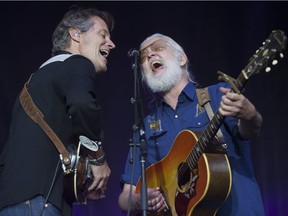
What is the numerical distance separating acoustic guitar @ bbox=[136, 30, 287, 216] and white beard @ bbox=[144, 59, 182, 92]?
65cm

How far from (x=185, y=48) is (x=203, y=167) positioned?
239 centimetres

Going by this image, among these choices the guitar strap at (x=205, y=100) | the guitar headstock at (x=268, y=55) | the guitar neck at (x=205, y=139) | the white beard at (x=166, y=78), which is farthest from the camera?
the white beard at (x=166, y=78)

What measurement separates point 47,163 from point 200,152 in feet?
2.91

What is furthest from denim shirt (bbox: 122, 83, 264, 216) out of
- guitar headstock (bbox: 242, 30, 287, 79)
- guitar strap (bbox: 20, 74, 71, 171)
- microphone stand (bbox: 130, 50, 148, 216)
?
guitar strap (bbox: 20, 74, 71, 171)

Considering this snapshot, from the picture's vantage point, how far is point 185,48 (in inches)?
199

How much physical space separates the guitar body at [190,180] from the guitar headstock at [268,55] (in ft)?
1.95

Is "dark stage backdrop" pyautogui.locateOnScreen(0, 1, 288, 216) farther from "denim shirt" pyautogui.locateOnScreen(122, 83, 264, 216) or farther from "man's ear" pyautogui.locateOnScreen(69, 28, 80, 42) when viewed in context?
"man's ear" pyautogui.locateOnScreen(69, 28, 80, 42)

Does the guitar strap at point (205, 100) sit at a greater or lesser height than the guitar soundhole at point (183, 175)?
greater

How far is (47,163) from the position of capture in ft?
8.54

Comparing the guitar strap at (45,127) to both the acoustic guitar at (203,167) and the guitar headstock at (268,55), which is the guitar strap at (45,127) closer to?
the acoustic guitar at (203,167)

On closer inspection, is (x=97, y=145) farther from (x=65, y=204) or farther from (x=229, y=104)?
(x=229, y=104)

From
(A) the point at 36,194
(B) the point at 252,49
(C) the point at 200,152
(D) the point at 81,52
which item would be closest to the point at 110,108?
(B) the point at 252,49

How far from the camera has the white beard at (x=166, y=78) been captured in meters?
3.74

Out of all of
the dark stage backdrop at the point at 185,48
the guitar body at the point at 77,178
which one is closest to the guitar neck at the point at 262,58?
the guitar body at the point at 77,178
